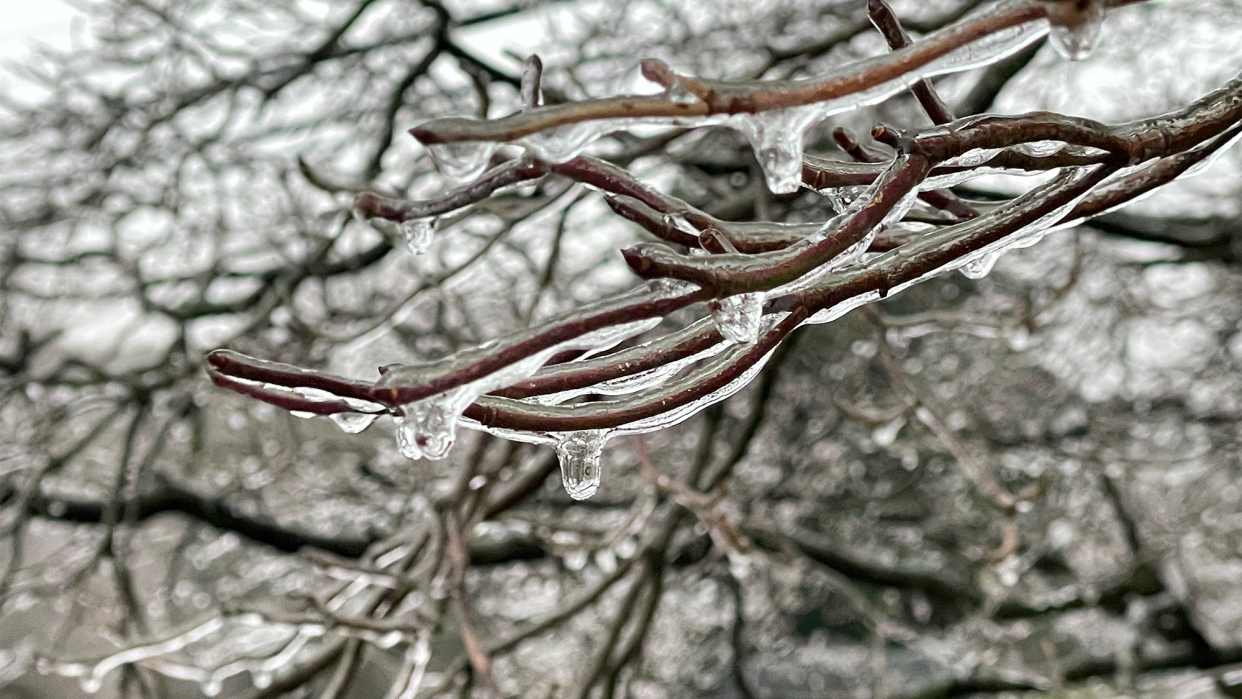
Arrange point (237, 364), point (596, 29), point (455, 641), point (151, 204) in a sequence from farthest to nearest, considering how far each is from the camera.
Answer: point (455, 641) → point (596, 29) → point (151, 204) → point (237, 364)

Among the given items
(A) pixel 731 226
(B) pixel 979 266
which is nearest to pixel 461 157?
(A) pixel 731 226

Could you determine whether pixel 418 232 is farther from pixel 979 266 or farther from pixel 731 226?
pixel 979 266

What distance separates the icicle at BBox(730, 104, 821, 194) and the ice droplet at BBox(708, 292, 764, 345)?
0.18 ft

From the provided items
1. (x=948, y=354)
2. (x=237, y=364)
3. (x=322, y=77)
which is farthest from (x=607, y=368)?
(x=948, y=354)

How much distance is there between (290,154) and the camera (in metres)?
3.24

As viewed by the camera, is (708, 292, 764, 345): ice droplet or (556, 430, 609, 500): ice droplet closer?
(708, 292, 764, 345): ice droplet

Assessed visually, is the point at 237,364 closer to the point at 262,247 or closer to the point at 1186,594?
the point at 262,247

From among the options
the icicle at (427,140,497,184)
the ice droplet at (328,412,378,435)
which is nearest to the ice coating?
the icicle at (427,140,497,184)

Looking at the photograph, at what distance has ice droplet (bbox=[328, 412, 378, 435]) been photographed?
1.74ft

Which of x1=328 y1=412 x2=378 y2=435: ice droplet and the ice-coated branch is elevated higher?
the ice-coated branch

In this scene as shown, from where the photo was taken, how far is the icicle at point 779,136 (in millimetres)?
440

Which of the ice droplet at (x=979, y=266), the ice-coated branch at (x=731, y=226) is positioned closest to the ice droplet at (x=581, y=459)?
the ice-coated branch at (x=731, y=226)

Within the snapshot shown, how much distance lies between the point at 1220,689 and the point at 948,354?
1.37 m

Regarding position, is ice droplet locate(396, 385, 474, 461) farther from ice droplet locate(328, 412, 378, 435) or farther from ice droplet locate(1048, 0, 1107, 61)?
ice droplet locate(1048, 0, 1107, 61)
